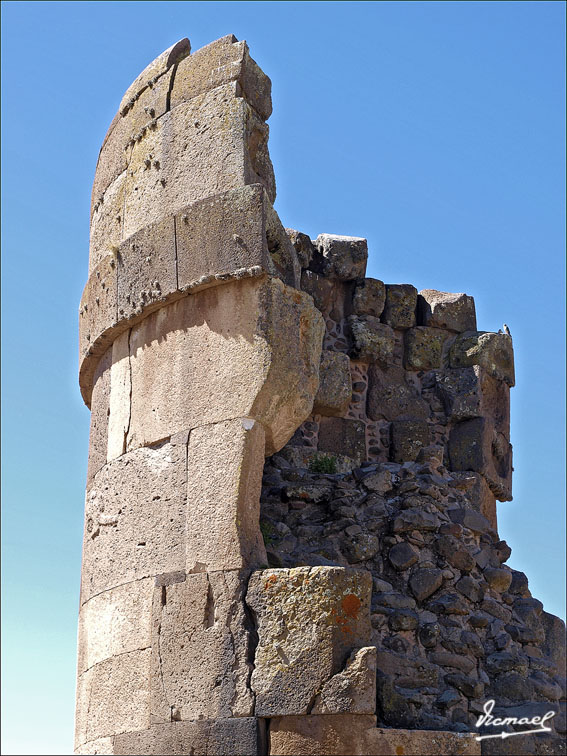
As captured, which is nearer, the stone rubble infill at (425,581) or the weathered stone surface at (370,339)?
the stone rubble infill at (425,581)

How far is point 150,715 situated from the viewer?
18.6 feet

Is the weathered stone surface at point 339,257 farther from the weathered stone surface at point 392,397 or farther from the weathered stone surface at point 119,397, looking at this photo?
the weathered stone surface at point 119,397

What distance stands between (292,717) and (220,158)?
3195 millimetres

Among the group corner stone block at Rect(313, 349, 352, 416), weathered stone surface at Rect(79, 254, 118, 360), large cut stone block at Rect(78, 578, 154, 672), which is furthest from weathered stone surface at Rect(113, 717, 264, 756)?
corner stone block at Rect(313, 349, 352, 416)

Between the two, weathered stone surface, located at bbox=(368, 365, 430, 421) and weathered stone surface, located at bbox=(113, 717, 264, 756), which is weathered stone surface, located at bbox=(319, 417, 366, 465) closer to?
weathered stone surface, located at bbox=(368, 365, 430, 421)

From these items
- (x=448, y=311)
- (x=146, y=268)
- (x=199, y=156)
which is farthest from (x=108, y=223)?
(x=448, y=311)

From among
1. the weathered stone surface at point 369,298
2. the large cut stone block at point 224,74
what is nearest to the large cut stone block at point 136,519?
the large cut stone block at point 224,74

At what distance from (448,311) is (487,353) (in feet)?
1.58

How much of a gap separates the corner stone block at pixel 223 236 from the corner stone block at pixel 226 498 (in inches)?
35.6

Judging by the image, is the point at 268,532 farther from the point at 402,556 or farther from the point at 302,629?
the point at 302,629

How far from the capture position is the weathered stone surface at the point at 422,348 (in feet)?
26.6

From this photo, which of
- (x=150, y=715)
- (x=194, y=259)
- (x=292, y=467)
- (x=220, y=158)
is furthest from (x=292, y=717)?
(x=220, y=158)

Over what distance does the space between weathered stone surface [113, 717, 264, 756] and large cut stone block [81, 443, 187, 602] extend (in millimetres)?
839

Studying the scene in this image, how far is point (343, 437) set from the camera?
757 cm
